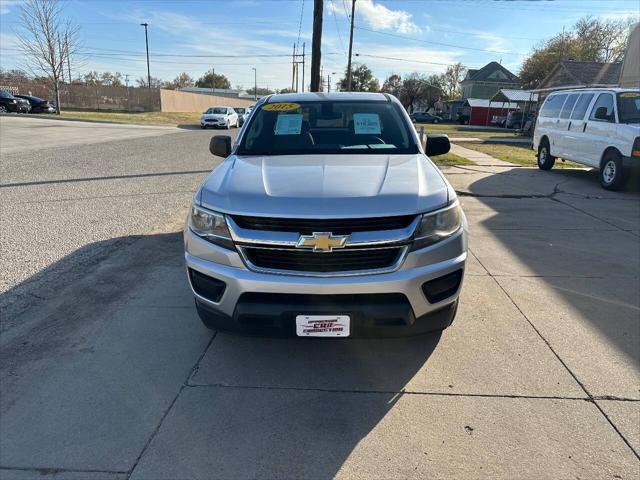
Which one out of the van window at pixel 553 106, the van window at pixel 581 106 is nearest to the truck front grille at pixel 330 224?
the van window at pixel 581 106

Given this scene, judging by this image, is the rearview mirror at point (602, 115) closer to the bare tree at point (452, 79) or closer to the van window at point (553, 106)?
the van window at point (553, 106)

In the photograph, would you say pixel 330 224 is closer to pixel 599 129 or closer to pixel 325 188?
pixel 325 188

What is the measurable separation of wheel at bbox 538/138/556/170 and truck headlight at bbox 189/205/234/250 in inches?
473

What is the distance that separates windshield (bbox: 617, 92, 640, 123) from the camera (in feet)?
30.8

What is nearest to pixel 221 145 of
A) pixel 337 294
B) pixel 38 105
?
pixel 337 294

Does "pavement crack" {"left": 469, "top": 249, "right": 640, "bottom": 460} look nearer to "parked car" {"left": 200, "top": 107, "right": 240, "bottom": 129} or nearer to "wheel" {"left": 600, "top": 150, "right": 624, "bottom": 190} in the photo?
"wheel" {"left": 600, "top": 150, "right": 624, "bottom": 190}

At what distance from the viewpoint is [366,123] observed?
168 inches

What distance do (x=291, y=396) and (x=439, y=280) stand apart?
3.76 ft

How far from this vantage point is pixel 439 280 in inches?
109

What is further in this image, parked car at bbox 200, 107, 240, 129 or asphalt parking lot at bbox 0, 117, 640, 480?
parked car at bbox 200, 107, 240, 129

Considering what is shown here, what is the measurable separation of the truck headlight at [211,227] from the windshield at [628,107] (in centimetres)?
974

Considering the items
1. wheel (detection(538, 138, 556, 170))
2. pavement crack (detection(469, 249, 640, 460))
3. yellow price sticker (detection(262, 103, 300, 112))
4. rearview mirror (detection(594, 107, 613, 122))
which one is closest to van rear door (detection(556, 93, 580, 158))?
wheel (detection(538, 138, 556, 170))

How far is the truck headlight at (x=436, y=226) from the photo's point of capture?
2.71 metres

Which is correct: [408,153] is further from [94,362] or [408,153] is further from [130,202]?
[130,202]
